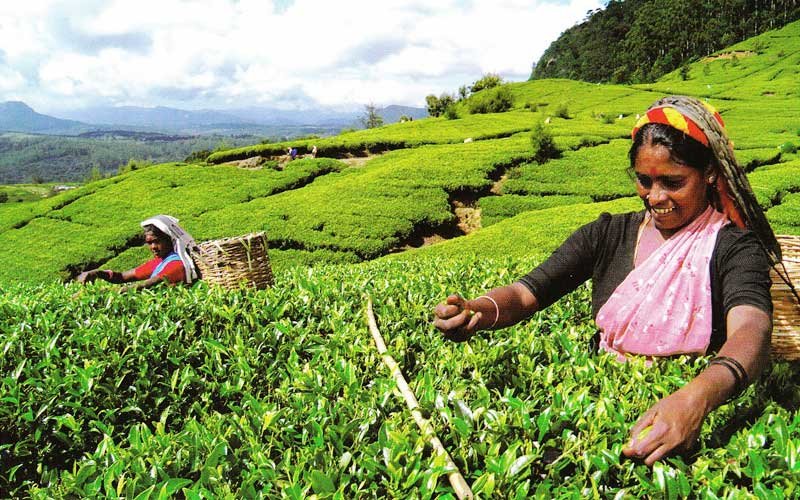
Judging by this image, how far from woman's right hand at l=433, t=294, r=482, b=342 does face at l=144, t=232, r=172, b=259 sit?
4.50 m

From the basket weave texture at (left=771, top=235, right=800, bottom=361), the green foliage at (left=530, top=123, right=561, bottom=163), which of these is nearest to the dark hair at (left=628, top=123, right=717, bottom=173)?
the basket weave texture at (left=771, top=235, right=800, bottom=361)

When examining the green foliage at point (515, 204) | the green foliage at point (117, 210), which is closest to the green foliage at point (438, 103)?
the green foliage at point (117, 210)

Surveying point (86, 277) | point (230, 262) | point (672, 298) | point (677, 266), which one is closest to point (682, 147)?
point (677, 266)

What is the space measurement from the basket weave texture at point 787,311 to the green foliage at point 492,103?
1568 inches

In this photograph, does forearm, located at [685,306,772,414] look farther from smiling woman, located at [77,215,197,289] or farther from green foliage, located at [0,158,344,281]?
green foliage, located at [0,158,344,281]

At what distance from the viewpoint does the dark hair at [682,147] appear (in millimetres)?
2193

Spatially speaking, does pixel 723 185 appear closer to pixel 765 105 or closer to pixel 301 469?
pixel 301 469

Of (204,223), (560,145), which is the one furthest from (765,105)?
(204,223)

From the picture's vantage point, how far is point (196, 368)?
3.27 meters

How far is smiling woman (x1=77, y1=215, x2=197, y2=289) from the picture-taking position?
5422 mm

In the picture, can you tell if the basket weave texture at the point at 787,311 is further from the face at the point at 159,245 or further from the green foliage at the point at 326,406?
the face at the point at 159,245

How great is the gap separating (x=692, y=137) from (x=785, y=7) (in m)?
92.8

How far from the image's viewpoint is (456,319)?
6.97 ft

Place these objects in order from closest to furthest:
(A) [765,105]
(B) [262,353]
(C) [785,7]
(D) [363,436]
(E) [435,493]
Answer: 1. (E) [435,493]
2. (D) [363,436]
3. (B) [262,353]
4. (A) [765,105]
5. (C) [785,7]
